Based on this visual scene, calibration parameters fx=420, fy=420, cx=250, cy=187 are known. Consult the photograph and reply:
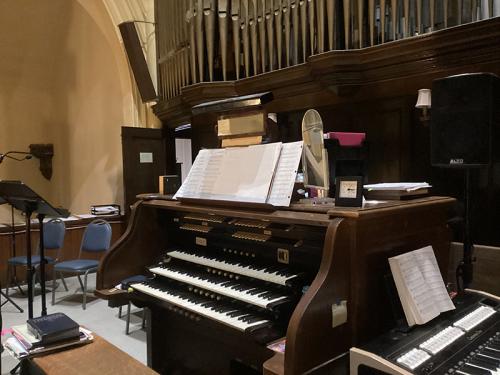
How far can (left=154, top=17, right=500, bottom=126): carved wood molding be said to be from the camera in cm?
204

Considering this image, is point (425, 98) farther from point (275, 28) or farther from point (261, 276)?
point (261, 276)

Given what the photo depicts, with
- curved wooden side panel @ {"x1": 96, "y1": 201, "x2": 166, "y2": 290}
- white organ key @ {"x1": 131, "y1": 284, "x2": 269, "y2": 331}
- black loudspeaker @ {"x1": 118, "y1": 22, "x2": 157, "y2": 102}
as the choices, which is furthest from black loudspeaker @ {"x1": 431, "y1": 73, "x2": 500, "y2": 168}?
black loudspeaker @ {"x1": 118, "y1": 22, "x2": 157, "y2": 102}

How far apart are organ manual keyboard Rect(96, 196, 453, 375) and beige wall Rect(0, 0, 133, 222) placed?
328 cm

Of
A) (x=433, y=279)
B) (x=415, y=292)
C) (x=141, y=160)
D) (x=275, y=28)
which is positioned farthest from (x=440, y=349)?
(x=141, y=160)

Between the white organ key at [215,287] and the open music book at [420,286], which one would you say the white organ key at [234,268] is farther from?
the open music book at [420,286]

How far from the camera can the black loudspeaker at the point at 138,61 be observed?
4926mm

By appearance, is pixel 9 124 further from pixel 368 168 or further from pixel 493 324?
pixel 493 324

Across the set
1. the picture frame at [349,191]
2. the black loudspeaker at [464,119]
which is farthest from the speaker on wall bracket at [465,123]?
the picture frame at [349,191]

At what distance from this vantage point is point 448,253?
84.2 inches

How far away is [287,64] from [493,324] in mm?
1920

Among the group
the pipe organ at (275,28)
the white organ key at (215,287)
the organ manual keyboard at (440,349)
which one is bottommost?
the organ manual keyboard at (440,349)

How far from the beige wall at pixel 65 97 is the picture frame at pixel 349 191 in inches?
168

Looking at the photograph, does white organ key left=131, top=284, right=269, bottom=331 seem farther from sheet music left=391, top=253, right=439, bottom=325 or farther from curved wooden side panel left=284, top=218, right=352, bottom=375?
sheet music left=391, top=253, right=439, bottom=325

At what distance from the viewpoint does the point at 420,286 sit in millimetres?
1760
